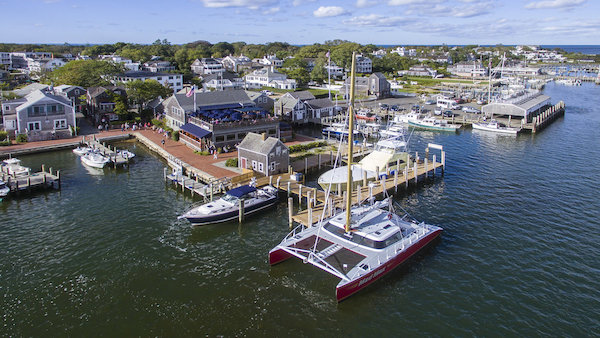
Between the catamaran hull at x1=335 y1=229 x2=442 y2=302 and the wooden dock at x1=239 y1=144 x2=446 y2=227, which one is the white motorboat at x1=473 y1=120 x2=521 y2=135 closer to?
the wooden dock at x1=239 y1=144 x2=446 y2=227

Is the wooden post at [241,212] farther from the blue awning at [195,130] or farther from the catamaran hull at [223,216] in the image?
the blue awning at [195,130]

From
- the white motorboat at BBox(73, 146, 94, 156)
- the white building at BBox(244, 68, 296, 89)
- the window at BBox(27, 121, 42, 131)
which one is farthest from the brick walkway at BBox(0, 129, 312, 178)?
the white building at BBox(244, 68, 296, 89)

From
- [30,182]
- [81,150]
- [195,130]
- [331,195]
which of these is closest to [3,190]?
[30,182]

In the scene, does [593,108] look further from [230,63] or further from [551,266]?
[230,63]

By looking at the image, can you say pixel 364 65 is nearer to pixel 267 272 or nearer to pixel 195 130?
pixel 195 130

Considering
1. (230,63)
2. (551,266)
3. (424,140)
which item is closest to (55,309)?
(551,266)
